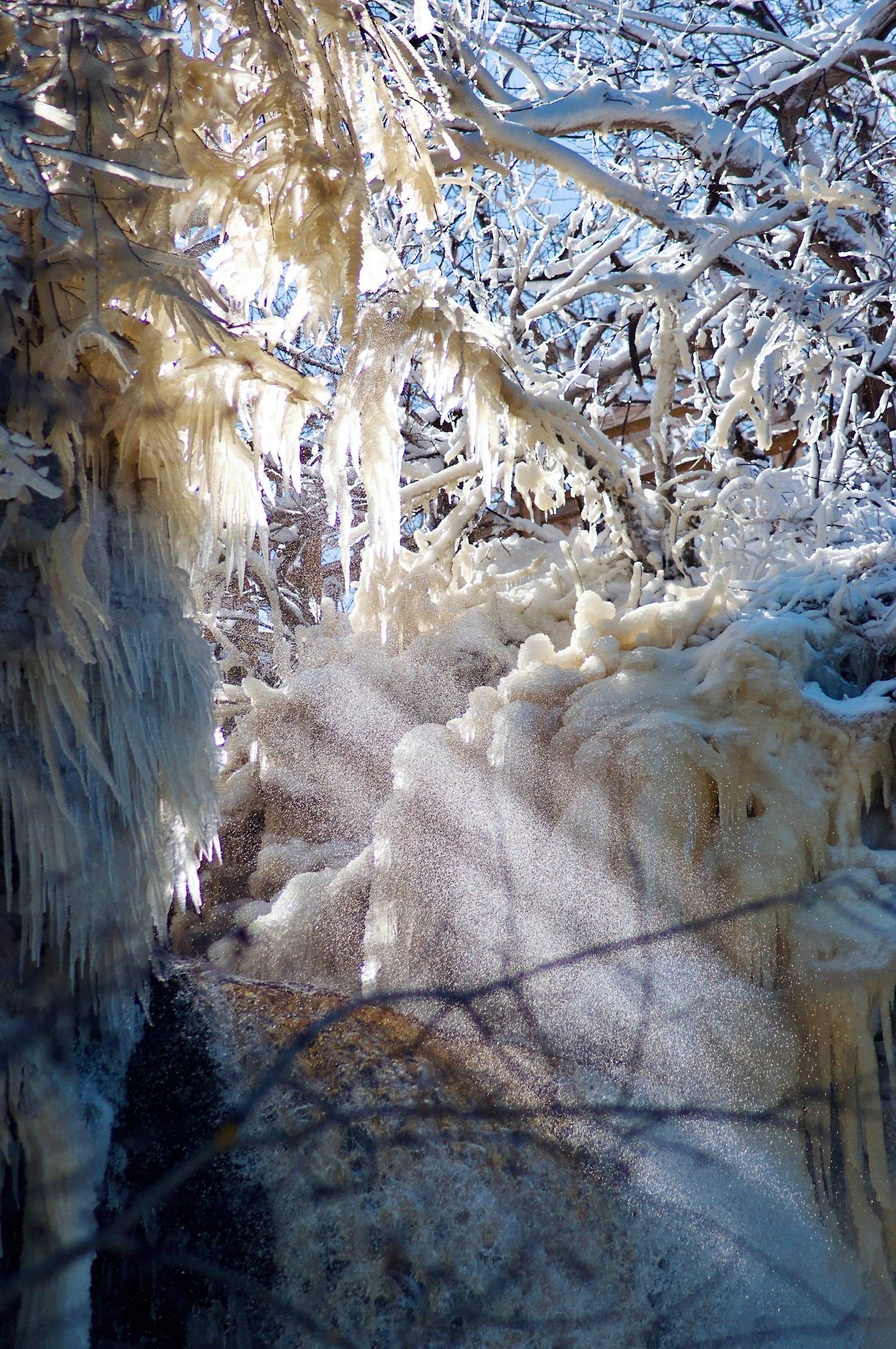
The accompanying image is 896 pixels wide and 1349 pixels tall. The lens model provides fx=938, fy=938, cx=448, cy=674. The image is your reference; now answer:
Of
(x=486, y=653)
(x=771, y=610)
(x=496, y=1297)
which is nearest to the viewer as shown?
(x=496, y=1297)

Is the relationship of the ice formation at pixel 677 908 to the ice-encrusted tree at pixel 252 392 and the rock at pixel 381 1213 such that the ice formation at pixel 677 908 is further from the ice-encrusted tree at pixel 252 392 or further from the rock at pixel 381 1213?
the ice-encrusted tree at pixel 252 392

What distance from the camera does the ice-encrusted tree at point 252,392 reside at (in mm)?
1897

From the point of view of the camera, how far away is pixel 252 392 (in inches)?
89.4

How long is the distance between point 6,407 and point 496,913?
1.78 meters

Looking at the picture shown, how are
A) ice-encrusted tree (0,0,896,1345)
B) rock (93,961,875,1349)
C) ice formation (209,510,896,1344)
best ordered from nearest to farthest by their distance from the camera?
rock (93,961,875,1349) < ice-encrusted tree (0,0,896,1345) < ice formation (209,510,896,1344)

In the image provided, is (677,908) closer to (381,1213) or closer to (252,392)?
(381,1213)

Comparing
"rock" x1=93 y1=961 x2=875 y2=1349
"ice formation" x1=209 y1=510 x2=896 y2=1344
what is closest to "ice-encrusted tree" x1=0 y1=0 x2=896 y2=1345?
"rock" x1=93 y1=961 x2=875 y2=1349

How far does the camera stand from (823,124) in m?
5.63

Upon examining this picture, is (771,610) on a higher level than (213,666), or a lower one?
higher

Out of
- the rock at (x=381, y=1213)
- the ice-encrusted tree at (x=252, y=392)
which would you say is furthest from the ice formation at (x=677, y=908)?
the ice-encrusted tree at (x=252, y=392)

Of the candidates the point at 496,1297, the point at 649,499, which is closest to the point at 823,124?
the point at 649,499

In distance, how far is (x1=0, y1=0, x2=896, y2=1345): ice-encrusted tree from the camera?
1897 millimetres

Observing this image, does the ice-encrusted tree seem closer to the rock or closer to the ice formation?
the rock

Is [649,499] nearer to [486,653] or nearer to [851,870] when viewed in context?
[486,653]
